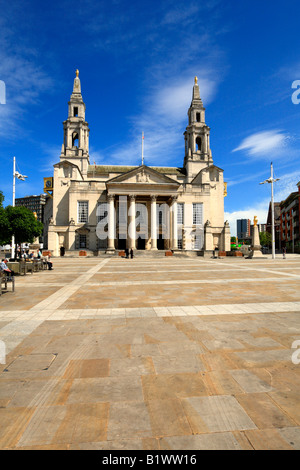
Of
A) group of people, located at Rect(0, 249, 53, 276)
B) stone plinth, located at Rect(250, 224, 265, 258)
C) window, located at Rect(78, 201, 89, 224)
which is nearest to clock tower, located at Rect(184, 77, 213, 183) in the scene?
window, located at Rect(78, 201, 89, 224)

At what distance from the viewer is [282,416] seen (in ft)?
9.39

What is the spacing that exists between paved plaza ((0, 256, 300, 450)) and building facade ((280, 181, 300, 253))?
2631 inches

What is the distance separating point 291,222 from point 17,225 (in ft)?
226

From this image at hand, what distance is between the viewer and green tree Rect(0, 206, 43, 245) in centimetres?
3481

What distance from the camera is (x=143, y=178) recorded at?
4806 centimetres

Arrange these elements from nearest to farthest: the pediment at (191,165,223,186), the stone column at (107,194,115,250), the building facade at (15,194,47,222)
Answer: the stone column at (107,194,115,250)
the pediment at (191,165,223,186)
the building facade at (15,194,47,222)

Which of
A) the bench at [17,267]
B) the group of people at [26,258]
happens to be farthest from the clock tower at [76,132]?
the bench at [17,267]

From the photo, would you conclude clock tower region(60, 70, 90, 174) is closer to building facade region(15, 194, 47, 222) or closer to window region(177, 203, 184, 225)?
window region(177, 203, 184, 225)

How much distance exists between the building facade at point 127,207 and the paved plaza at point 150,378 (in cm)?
3895

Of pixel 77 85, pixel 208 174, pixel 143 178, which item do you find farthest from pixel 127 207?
pixel 77 85

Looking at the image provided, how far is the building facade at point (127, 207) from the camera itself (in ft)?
156
